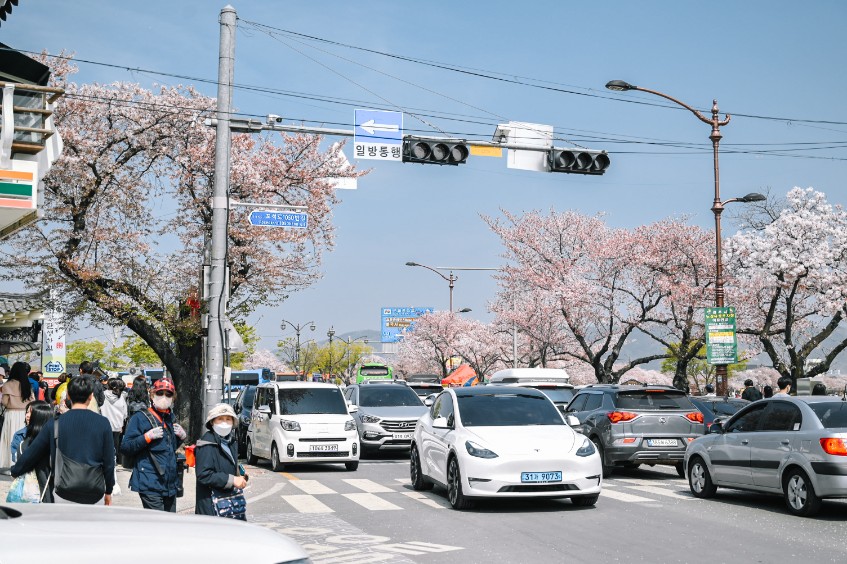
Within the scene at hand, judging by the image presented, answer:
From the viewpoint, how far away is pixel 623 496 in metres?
13.9

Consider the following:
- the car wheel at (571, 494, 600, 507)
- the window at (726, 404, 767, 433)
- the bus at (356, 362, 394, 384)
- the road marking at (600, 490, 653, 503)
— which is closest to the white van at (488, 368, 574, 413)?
the road marking at (600, 490, 653, 503)

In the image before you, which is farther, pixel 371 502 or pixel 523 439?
pixel 371 502

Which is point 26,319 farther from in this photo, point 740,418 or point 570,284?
point 570,284

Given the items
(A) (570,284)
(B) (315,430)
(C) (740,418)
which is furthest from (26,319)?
(A) (570,284)

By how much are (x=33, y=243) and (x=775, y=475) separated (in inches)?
747

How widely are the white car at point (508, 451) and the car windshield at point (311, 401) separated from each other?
668 cm

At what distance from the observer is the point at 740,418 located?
43.5 ft

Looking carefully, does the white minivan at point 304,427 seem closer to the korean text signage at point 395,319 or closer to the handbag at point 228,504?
the handbag at point 228,504

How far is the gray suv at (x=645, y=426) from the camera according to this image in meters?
16.4

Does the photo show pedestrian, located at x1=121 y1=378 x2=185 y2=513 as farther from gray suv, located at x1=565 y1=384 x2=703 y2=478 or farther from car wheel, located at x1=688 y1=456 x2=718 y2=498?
gray suv, located at x1=565 y1=384 x2=703 y2=478

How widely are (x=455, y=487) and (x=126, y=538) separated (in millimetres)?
9311

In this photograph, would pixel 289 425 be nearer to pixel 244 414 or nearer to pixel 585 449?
pixel 244 414

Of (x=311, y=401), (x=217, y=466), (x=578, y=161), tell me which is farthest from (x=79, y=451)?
(x=311, y=401)

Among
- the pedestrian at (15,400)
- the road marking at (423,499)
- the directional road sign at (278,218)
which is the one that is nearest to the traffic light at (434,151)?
the directional road sign at (278,218)
